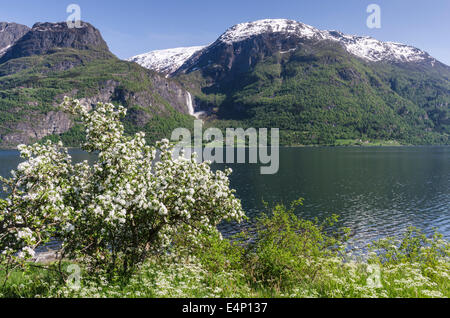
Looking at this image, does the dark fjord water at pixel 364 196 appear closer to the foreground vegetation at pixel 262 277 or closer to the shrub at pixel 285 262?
the shrub at pixel 285 262

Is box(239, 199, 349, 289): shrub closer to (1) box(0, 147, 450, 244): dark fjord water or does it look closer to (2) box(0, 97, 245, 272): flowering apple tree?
(2) box(0, 97, 245, 272): flowering apple tree

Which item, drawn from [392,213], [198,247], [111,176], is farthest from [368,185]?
[111,176]

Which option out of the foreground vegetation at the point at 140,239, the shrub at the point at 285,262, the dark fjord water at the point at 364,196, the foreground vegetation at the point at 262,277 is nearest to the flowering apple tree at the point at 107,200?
the foreground vegetation at the point at 140,239

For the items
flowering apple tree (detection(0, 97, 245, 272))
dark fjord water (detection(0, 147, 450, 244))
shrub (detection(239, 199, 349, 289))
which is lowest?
dark fjord water (detection(0, 147, 450, 244))

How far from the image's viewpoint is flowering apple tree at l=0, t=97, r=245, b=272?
10484 mm

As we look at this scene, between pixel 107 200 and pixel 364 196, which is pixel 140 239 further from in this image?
pixel 364 196

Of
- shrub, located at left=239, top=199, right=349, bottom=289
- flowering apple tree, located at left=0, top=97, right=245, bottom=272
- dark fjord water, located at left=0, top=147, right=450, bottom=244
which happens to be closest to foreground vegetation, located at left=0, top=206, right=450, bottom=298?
shrub, located at left=239, top=199, right=349, bottom=289

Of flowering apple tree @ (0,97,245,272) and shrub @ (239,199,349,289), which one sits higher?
flowering apple tree @ (0,97,245,272)

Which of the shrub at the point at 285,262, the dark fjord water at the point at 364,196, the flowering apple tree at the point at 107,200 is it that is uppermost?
the flowering apple tree at the point at 107,200

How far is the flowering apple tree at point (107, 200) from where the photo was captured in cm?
1048

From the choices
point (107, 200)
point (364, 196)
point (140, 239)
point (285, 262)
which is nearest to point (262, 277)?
point (285, 262)

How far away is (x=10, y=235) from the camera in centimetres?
1085

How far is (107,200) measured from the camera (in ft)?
35.3

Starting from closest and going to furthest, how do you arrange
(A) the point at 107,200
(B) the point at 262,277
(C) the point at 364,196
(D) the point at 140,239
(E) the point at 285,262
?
(A) the point at 107,200 < (E) the point at 285,262 < (B) the point at 262,277 < (D) the point at 140,239 < (C) the point at 364,196
